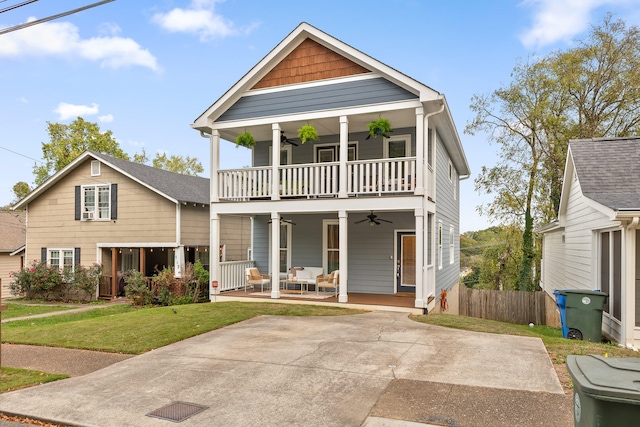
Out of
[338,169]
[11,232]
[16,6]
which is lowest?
[11,232]

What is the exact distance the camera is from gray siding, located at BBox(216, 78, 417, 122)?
12070 millimetres

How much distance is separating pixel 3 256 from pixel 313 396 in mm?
25463

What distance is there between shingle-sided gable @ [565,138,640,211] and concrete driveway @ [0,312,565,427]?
382 cm

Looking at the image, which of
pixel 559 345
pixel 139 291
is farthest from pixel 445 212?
pixel 139 291

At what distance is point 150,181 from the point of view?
60.2ft

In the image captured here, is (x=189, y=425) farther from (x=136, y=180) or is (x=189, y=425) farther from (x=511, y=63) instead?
(x=511, y=63)

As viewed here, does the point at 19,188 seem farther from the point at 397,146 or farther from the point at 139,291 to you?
the point at 397,146

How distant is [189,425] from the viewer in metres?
4.68

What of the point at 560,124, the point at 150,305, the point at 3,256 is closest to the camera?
the point at 150,305

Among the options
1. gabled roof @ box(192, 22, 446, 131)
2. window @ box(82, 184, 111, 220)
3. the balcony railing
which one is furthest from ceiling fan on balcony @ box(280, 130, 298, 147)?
window @ box(82, 184, 111, 220)

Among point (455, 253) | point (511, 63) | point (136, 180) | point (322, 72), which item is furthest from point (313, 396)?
point (511, 63)

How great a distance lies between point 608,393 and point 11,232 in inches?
1181

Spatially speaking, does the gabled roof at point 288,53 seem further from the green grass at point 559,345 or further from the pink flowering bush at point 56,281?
the pink flowering bush at point 56,281

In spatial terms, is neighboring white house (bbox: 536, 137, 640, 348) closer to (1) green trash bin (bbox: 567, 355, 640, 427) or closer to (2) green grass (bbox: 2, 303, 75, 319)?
(1) green trash bin (bbox: 567, 355, 640, 427)
